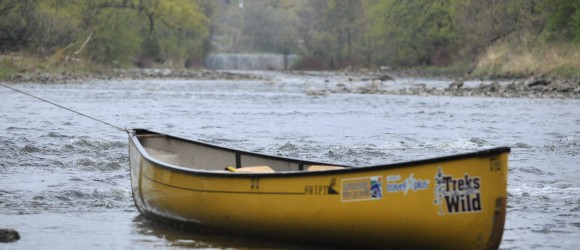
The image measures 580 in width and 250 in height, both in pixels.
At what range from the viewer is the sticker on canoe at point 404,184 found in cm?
774

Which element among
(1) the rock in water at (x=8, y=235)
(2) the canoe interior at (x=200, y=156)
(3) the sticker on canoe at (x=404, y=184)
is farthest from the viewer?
(2) the canoe interior at (x=200, y=156)

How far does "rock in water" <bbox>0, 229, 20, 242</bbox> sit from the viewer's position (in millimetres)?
8852

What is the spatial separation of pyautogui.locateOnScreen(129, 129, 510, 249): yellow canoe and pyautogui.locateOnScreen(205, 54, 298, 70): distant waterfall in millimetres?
88001

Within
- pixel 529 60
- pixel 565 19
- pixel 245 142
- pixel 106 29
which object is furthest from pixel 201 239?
pixel 106 29

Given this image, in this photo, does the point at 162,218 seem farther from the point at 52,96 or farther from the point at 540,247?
the point at 52,96

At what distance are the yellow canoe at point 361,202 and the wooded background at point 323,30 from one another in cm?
4142

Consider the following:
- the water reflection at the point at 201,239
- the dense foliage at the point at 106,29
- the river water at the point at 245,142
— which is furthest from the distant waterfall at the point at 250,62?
the water reflection at the point at 201,239

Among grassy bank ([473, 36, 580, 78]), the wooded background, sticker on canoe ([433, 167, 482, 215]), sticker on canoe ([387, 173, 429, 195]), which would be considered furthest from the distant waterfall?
sticker on canoe ([433, 167, 482, 215])

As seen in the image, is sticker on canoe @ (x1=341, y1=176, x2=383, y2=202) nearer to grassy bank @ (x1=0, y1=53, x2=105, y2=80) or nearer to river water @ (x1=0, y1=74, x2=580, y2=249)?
river water @ (x1=0, y1=74, x2=580, y2=249)

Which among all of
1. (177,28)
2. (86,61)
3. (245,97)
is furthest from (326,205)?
(177,28)

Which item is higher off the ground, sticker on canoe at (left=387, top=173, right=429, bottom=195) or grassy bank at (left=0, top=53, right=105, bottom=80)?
sticker on canoe at (left=387, top=173, right=429, bottom=195)

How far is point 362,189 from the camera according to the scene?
7.98 meters

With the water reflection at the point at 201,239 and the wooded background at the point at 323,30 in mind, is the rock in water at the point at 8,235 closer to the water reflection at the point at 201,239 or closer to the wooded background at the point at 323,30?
the water reflection at the point at 201,239

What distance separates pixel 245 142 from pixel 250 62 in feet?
268
